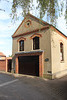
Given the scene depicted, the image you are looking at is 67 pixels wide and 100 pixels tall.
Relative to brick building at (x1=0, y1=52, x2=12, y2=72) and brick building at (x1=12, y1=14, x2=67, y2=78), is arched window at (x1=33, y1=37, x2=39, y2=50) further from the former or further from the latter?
brick building at (x1=0, y1=52, x2=12, y2=72)

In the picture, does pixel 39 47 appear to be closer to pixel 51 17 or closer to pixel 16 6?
pixel 51 17

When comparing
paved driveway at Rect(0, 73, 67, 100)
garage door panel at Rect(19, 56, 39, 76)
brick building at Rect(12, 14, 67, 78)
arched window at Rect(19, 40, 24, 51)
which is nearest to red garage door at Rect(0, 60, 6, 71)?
brick building at Rect(12, 14, 67, 78)

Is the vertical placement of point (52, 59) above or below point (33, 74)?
above

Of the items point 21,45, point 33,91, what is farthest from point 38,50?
point 33,91

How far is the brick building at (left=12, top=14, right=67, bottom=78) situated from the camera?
10336mm

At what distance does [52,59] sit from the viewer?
10.1m

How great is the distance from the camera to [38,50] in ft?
37.2

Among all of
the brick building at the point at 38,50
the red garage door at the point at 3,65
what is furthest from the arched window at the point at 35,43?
the red garage door at the point at 3,65

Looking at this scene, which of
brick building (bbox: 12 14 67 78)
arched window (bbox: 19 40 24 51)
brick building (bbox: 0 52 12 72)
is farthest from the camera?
brick building (bbox: 0 52 12 72)

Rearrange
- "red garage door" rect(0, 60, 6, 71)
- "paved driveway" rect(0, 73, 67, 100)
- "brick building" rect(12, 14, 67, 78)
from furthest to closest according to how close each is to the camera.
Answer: "red garage door" rect(0, 60, 6, 71), "brick building" rect(12, 14, 67, 78), "paved driveway" rect(0, 73, 67, 100)

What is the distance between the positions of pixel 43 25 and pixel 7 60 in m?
9.26

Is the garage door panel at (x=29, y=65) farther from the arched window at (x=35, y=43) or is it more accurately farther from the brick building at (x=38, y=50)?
the arched window at (x=35, y=43)

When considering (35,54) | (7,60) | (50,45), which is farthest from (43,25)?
(7,60)

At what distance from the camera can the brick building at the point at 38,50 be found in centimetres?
1034
